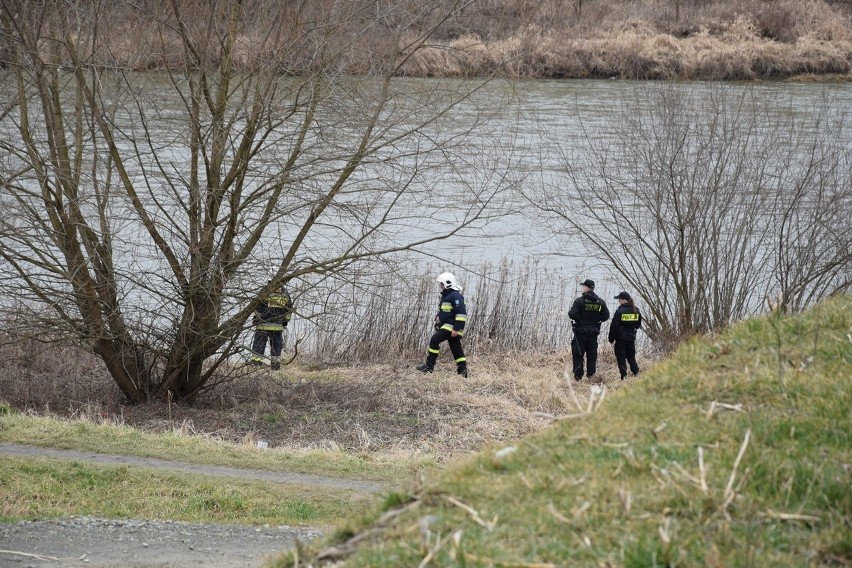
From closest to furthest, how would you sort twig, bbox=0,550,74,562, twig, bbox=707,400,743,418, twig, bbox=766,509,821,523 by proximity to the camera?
twig, bbox=766,509,821,523 → twig, bbox=707,400,743,418 → twig, bbox=0,550,74,562

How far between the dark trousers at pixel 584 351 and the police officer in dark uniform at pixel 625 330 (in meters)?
0.35

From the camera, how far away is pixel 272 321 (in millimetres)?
14945

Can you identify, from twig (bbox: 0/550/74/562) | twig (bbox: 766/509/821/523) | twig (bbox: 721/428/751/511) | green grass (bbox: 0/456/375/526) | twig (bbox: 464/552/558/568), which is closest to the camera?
twig (bbox: 464/552/558/568)

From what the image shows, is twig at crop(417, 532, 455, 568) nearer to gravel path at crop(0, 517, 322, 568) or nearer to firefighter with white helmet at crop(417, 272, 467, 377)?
gravel path at crop(0, 517, 322, 568)

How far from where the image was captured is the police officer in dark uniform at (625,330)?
54.7 feet

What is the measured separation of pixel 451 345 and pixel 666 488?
1324 centimetres

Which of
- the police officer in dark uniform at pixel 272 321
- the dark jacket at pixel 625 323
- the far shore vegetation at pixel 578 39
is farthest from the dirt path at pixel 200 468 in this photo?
the dark jacket at pixel 625 323

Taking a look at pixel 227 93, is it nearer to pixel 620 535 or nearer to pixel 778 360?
pixel 778 360

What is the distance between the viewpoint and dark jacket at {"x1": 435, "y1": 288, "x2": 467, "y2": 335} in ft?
54.7

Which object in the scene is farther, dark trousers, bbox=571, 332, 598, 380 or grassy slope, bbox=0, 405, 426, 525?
dark trousers, bbox=571, 332, 598, 380

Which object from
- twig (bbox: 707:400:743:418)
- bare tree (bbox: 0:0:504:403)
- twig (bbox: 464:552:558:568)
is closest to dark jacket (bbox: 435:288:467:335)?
bare tree (bbox: 0:0:504:403)

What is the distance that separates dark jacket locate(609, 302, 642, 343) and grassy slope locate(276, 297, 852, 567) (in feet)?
38.1

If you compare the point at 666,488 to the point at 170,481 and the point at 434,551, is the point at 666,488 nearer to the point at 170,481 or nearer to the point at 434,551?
the point at 434,551

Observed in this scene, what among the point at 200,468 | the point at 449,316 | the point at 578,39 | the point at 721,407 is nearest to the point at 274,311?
the point at 449,316
